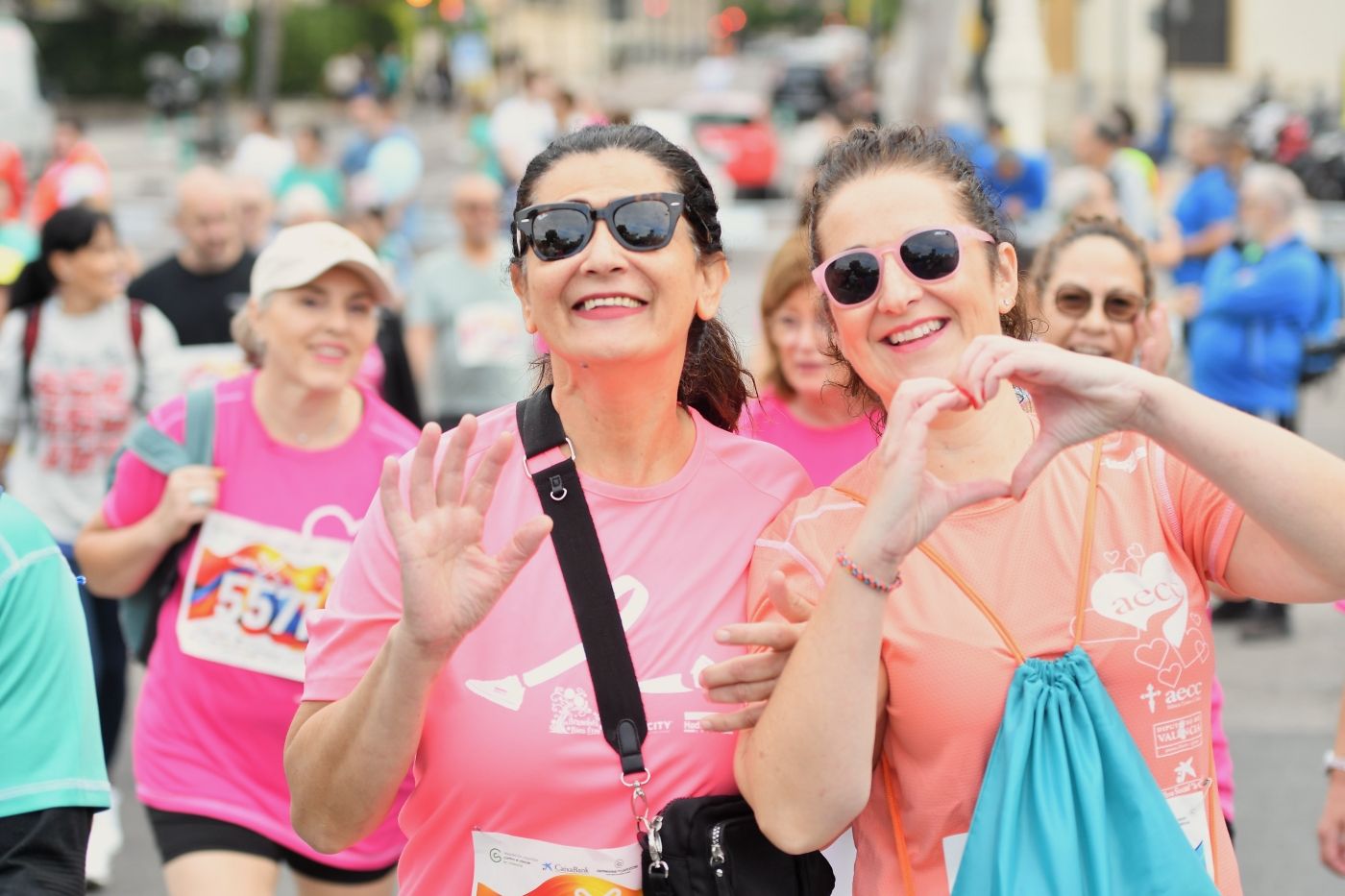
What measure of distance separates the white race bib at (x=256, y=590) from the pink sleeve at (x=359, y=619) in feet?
4.93

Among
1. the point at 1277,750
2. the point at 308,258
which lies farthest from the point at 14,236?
the point at 1277,750

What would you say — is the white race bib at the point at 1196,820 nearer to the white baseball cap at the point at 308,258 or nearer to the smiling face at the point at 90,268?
the white baseball cap at the point at 308,258

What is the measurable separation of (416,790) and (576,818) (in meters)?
0.29

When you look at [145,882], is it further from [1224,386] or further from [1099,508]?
[1224,386]

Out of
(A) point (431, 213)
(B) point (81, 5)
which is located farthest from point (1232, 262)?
(B) point (81, 5)

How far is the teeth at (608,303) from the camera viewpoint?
9.28 feet

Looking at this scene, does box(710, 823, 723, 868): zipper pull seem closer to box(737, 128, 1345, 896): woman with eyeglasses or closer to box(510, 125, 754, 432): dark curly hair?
box(737, 128, 1345, 896): woman with eyeglasses

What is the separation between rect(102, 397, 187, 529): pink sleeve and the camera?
4.36 m

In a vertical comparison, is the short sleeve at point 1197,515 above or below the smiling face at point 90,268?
below

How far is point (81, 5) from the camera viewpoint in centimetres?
4869

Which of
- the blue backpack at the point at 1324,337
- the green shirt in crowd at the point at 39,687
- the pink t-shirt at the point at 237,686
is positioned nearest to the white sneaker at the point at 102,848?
the pink t-shirt at the point at 237,686

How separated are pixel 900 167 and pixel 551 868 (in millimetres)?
1269

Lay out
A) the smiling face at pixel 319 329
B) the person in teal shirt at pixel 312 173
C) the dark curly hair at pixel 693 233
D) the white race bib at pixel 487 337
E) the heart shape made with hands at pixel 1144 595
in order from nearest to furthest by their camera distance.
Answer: the heart shape made with hands at pixel 1144 595 < the dark curly hair at pixel 693 233 < the smiling face at pixel 319 329 < the white race bib at pixel 487 337 < the person in teal shirt at pixel 312 173

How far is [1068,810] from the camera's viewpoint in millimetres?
2480
